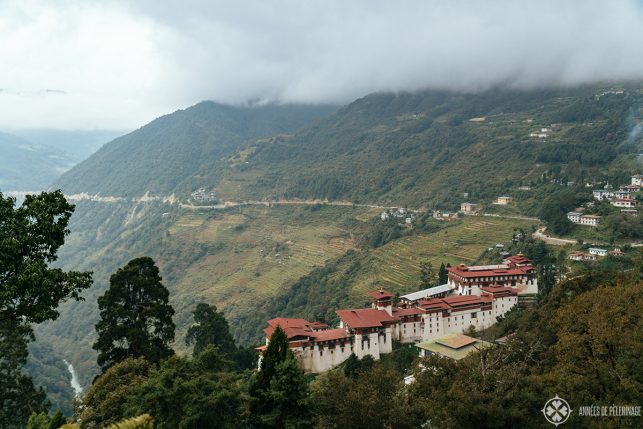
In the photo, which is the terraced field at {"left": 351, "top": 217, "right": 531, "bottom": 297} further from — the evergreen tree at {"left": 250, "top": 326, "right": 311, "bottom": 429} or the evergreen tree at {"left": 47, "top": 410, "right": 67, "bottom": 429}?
the evergreen tree at {"left": 47, "top": 410, "right": 67, "bottom": 429}

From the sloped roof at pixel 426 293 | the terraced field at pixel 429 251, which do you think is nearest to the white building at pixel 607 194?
the terraced field at pixel 429 251

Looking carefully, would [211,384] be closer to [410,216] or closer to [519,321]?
[519,321]

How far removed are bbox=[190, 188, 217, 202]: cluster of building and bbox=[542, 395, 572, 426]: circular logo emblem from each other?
107 metres

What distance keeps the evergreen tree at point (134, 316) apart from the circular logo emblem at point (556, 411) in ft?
50.1

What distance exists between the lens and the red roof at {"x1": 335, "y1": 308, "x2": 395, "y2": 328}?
31.1 meters

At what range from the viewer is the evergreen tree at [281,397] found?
13.7 m

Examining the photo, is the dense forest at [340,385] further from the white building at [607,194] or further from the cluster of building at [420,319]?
the white building at [607,194]

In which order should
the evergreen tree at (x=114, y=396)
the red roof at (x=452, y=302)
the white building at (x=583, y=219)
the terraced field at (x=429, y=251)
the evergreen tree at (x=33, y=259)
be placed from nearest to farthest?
1. the evergreen tree at (x=33, y=259)
2. the evergreen tree at (x=114, y=396)
3. the red roof at (x=452, y=302)
4. the white building at (x=583, y=219)
5. the terraced field at (x=429, y=251)

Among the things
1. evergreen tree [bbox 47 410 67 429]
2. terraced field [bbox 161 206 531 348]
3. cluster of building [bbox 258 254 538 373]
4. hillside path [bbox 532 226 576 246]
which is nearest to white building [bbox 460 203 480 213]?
terraced field [bbox 161 206 531 348]

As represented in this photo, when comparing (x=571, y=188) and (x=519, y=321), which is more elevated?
(x=571, y=188)

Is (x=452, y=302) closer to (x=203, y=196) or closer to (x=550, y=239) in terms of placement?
(x=550, y=239)

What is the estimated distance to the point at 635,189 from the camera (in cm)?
5847

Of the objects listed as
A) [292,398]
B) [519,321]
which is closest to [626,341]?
[292,398]

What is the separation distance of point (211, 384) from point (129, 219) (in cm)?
12699
